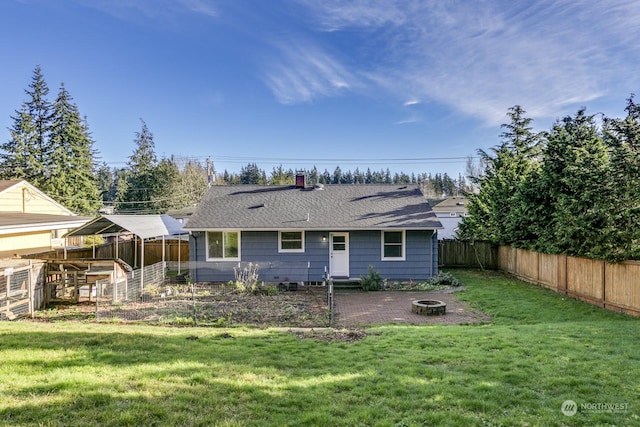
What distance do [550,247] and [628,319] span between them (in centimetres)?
440

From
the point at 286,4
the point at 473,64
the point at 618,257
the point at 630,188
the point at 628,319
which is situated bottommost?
the point at 628,319

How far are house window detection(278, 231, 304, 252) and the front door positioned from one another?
134 cm

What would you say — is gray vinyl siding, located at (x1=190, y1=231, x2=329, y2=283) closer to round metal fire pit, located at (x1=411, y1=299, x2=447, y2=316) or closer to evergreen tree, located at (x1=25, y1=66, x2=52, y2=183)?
round metal fire pit, located at (x1=411, y1=299, x2=447, y2=316)

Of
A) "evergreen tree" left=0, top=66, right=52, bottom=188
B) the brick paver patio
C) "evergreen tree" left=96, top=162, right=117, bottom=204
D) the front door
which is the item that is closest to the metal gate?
the brick paver patio

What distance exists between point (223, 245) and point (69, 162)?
26.7 metres

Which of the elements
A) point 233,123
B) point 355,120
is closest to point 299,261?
point 355,120

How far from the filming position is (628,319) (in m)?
9.49

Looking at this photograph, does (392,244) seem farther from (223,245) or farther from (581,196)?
(223,245)

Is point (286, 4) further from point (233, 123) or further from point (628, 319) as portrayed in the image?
point (233, 123)

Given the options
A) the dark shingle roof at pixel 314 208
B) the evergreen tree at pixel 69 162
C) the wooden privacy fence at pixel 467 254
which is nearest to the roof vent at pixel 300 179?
the dark shingle roof at pixel 314 208

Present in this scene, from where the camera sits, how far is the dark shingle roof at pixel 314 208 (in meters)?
15.3

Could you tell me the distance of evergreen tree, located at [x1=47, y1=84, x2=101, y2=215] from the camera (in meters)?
32.5

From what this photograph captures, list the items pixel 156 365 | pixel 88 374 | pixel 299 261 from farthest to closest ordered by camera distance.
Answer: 1. pixel 299 261
2. pixel 156 365
3. pixel 88 374

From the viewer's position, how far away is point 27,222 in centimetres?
1452
